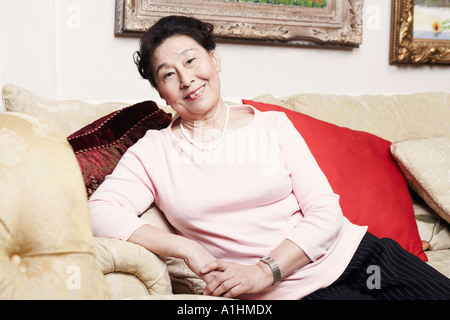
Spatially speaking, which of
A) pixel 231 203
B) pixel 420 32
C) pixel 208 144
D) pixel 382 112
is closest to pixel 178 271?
pixel 231 203

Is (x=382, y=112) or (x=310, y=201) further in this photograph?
(x=382, y=112)

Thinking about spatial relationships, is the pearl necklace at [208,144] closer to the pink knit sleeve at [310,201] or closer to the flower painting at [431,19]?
the pink knit sleeve at [310,201]

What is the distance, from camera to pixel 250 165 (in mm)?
1427

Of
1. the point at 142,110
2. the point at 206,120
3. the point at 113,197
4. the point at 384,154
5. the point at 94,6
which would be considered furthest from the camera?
the point at 94,6

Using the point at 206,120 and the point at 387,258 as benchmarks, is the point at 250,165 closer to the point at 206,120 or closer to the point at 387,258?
the point at 206,120

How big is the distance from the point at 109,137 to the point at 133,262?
56cm

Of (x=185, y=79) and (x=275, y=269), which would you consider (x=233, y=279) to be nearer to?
(x=275, y=269)

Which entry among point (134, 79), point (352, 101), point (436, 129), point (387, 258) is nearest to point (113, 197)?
point (387, 258)

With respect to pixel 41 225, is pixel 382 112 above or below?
above

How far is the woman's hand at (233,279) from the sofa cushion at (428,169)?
91 cm

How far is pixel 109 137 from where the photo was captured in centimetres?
157

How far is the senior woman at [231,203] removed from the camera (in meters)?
1.28

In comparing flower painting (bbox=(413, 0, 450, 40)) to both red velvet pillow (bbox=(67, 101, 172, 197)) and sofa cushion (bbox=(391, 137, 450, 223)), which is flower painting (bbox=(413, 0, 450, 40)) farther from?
red velvet pillow (bbox=(67, 101, 172, 197))
